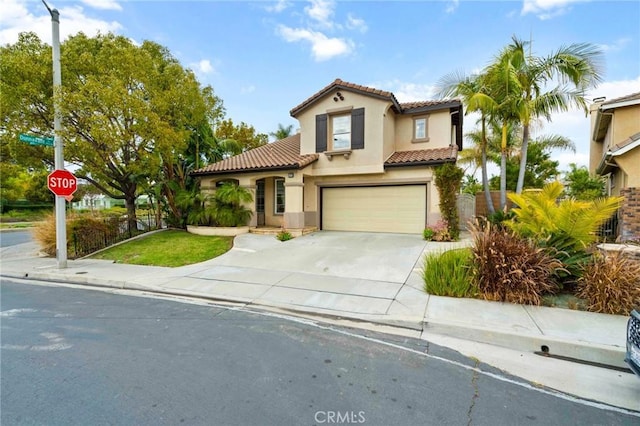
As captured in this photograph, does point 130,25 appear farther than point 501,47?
No

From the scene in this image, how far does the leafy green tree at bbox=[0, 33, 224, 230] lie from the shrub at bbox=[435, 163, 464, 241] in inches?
441

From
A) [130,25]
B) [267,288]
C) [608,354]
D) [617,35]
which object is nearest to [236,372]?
[267,288]

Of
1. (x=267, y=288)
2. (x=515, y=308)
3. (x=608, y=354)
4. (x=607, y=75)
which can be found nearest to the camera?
(x=608, y=354)

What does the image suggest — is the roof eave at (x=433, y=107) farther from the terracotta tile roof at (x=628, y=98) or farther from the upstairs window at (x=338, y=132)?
the terracotta tile roof at (x=628, y=98)

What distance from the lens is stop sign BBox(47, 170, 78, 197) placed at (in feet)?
29.3

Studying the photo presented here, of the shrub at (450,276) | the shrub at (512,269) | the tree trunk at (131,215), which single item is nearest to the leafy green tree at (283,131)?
the tree trunk at (131,215)

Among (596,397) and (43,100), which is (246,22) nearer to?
(43,100)

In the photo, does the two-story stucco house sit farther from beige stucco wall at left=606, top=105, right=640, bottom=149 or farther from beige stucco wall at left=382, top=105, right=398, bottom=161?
beige stucco wall at left=382, top=105, right=398, bottom=161

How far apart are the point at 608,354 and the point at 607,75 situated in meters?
13.5

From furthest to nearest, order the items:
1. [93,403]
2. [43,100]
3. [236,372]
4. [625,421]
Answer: [43,100] → [236,372] → [93,403] → [625,421]

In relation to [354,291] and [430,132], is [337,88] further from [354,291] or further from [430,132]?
[354,291]

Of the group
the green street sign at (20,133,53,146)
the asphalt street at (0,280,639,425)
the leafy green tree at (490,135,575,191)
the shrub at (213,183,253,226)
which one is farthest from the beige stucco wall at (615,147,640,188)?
the green street sign at (20,133,53,146)

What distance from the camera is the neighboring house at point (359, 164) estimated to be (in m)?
13.4

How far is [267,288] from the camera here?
270 inches
